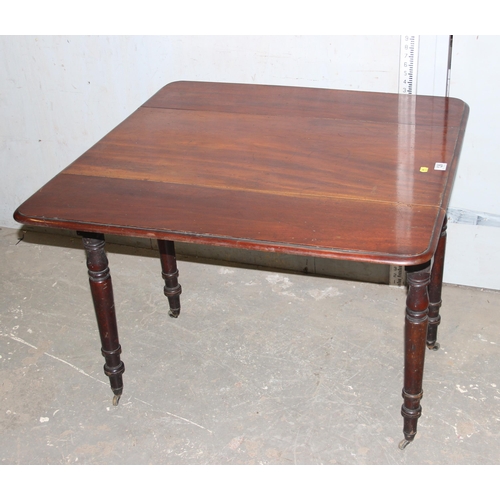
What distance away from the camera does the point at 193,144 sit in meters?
2.32

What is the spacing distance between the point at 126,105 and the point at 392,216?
158cm

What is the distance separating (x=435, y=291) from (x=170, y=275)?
0.98 metres

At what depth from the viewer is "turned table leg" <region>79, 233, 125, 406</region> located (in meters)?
2.16

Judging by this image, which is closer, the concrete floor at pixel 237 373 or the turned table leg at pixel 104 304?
the turned table leg at pixel 104 304

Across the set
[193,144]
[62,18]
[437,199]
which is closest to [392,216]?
[437,199]

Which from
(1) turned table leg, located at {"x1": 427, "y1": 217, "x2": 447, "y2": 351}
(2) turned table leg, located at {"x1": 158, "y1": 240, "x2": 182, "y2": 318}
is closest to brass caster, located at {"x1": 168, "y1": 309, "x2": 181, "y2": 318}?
(2) turned table leg, located at {"x1": 158, "y1": 240, "x2": 182, "y2": 318}

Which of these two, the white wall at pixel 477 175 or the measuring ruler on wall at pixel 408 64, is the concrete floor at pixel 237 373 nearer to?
the white wall at pixel 477 175

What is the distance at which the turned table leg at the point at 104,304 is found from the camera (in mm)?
2160

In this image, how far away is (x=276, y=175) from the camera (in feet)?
6.97

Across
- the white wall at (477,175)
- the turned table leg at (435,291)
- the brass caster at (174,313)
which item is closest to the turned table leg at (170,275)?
the brass caster at (174,313)

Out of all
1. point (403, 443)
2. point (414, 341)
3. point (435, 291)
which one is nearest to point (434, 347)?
point (435, 291)

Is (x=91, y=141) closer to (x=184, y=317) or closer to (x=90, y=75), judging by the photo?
(x=90, y=75)

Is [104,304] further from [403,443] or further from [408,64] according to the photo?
[408,64]

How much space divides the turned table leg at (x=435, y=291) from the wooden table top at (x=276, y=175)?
14.1 inches
